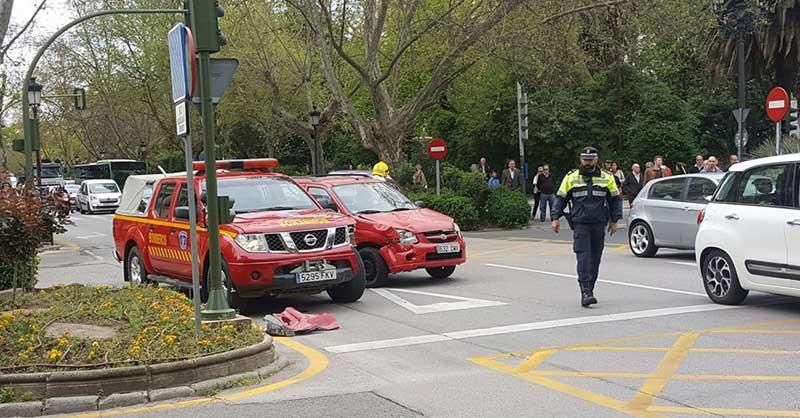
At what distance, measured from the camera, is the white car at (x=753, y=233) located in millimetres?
9888

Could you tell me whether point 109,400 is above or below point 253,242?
below

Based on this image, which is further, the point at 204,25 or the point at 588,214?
the point at 588,214

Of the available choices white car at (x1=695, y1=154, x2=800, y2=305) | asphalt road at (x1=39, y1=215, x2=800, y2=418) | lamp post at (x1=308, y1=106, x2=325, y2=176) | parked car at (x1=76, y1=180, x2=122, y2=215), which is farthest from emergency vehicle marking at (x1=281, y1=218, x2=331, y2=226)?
parked car at (x1=76, y1=180, x2=122, y2=215)

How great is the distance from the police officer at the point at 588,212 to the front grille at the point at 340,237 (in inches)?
101

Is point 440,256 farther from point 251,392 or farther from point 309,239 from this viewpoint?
point 251,392

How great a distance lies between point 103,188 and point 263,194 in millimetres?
38514

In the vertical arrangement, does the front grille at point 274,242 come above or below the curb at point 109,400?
above

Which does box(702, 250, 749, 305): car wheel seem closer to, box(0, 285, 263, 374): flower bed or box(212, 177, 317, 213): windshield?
box(212, 177, 317, 213): windshield

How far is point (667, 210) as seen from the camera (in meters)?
16.3

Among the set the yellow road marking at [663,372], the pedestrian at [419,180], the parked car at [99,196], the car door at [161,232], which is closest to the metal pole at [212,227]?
the car door at [161,232]

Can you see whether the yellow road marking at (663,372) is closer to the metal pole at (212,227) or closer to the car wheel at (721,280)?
the car wheel at (721,280)

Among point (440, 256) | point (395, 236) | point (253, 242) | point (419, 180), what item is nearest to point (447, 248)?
point (440, 256)

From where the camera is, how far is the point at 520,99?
27.4 meters

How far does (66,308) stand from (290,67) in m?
28.4
